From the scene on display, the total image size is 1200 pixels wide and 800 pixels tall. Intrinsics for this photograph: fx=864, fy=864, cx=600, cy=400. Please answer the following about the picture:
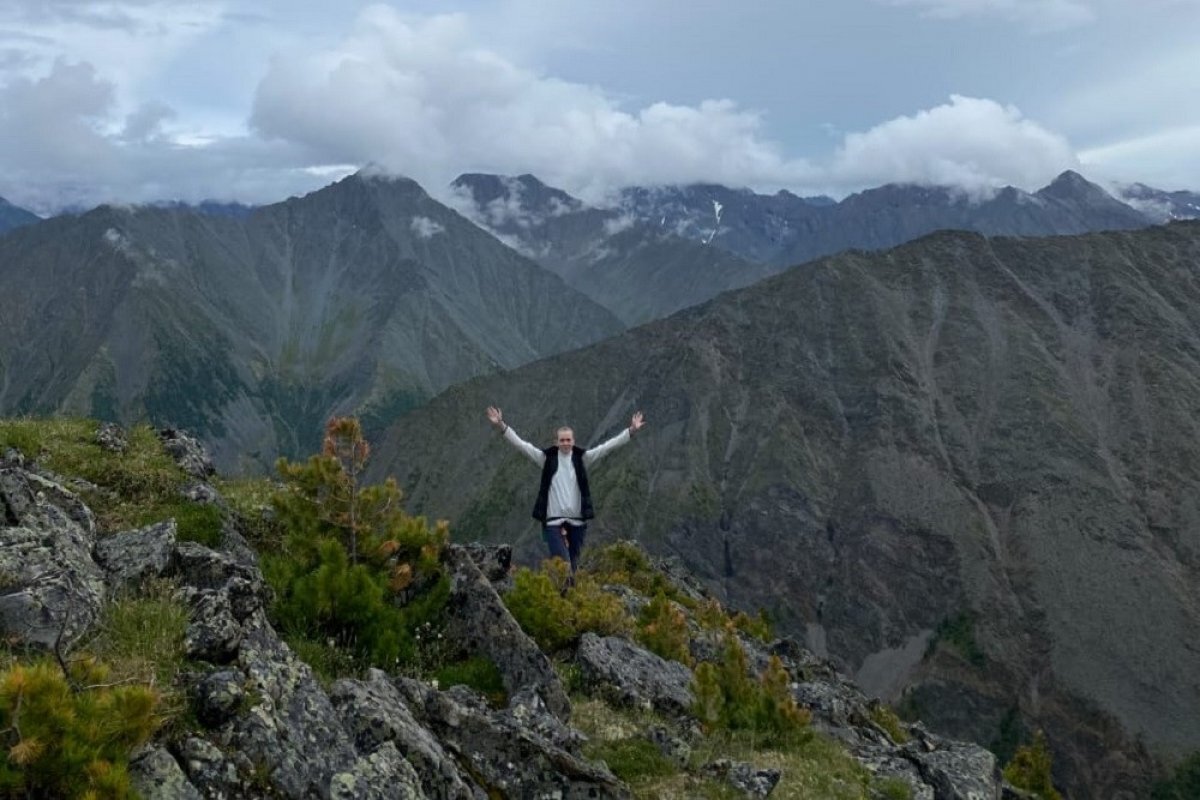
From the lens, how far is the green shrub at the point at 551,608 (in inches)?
648

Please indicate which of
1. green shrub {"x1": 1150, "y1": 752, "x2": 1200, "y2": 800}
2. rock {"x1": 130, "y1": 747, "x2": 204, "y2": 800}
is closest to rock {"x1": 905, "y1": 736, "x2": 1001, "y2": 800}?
rock {"x1": 130, "y1": 747, "x2": 204, "y2": 800}

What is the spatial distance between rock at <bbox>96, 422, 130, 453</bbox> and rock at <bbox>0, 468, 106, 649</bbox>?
3.93 metres

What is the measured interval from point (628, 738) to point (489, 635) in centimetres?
273

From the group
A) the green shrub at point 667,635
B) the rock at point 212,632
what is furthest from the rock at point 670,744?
the green shrub at point 667,635

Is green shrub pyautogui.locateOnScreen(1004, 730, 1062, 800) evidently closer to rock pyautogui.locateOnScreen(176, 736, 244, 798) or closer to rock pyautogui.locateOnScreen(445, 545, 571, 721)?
rock pyautogui.locateOnScreen(445, 545, 571, 721)

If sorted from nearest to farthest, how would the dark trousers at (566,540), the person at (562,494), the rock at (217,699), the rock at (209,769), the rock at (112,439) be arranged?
1. the rock at (209,769)
2. the rock at (217,699)
3. the rock at (112,439)
4. the person at (562,494)
5. the dark trousers at (566,540)

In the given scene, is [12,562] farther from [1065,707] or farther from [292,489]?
[1065,707]

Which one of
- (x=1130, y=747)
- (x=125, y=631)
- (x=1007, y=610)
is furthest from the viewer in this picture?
(x=1007, y=610)

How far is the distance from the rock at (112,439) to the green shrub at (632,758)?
11.3m

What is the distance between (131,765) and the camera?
7273 millimetres

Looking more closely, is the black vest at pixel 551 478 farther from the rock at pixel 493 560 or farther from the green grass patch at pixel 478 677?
the green grass patch at pixel 478 677

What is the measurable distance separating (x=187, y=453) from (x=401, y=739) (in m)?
11.6

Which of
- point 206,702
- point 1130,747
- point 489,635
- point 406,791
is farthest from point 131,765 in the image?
point 1130,747

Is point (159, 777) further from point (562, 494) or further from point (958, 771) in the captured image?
point (958, 771)
